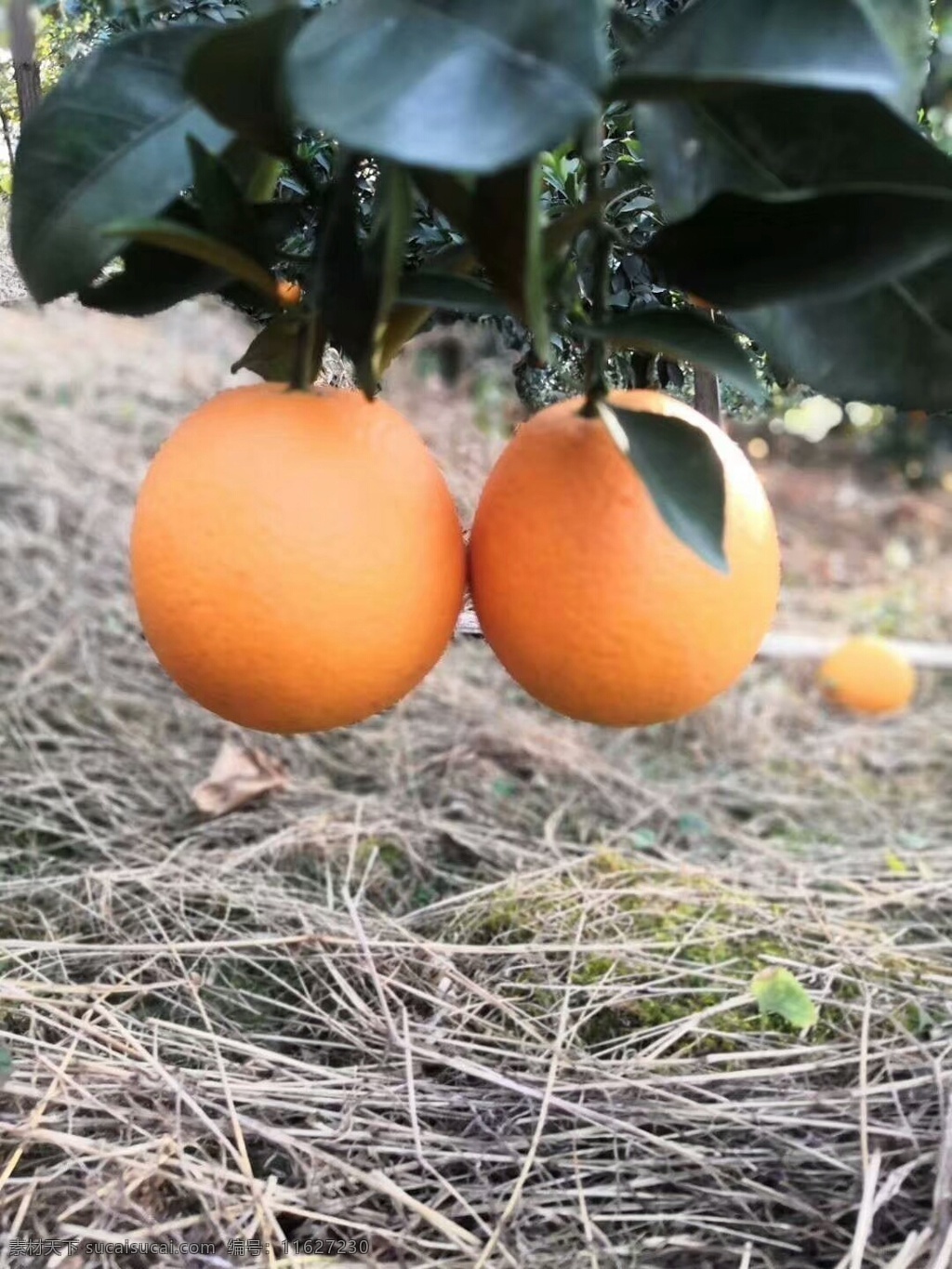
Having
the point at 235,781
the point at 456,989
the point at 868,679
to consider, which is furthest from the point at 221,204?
the point at 868,679

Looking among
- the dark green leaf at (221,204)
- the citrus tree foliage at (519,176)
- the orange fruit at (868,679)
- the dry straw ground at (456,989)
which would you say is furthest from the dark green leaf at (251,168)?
the orange fruit at (868,679)

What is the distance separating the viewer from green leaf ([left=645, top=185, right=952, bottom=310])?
1.65ft

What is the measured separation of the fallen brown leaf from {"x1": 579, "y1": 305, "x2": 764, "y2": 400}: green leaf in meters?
1.08

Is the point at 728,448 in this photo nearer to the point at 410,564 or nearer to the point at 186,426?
the point at 410,564

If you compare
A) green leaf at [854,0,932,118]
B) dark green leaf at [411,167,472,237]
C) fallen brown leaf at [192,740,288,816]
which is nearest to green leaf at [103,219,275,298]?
dark green leaf at [411,167,472,237]

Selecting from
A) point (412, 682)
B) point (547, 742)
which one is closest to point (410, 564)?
point (412, 682)

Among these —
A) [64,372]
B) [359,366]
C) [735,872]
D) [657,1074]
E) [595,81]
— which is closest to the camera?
[595,81]

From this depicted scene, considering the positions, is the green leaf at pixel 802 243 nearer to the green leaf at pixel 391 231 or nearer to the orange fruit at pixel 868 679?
the green leaf at pixel 391 231

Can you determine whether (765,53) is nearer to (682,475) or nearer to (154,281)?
(682,475)

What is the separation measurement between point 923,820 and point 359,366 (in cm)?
157

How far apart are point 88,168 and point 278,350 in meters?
0.15

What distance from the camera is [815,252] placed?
1.76ft

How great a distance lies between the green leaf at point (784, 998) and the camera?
113 cm

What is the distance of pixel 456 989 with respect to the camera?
3.79 feet
